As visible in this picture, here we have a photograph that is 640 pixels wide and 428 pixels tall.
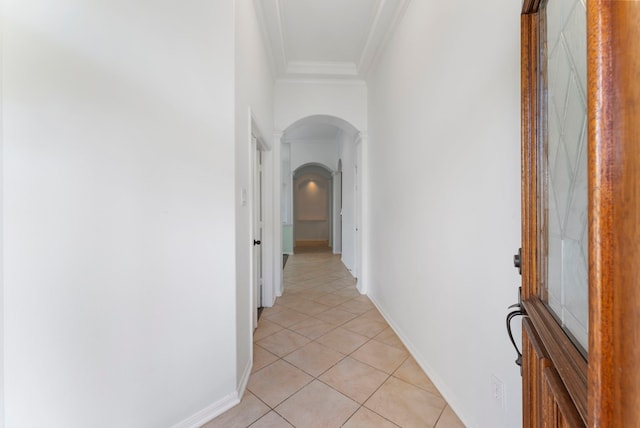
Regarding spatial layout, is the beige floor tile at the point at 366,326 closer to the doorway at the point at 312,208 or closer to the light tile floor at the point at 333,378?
the light tile floor at the point at 333,378

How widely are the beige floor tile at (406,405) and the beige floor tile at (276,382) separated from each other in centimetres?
51

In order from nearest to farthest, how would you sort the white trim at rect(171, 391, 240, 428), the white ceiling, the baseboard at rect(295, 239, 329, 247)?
the white trim at rect(171, 391, 240, 428) → the white ceiling → the baseboard at rect(295, 239, 329, 247)

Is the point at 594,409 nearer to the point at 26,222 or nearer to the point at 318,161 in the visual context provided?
the point at 26,222

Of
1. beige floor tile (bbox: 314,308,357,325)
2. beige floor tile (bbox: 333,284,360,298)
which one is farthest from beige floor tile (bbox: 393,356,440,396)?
beige floor tile (bbox: 333,284,360,298)

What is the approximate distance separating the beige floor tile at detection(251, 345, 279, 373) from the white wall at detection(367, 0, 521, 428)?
1.18 meters

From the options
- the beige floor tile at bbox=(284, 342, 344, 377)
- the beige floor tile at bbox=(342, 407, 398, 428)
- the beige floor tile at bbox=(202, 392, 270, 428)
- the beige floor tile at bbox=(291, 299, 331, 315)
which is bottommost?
the beige floor tile at bbox=(342, 407, 398, 428)

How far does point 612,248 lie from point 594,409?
8.5 inches

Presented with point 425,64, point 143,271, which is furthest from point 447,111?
point 143,271

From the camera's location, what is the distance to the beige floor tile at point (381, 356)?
2147 millimetres

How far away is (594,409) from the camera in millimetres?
361

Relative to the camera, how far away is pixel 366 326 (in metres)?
2.86

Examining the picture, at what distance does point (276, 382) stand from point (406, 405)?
2.91 ft

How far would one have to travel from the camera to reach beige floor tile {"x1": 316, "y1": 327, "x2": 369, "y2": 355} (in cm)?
242

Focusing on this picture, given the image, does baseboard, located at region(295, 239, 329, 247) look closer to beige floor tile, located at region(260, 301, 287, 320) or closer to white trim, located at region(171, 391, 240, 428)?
beige floor tile, located at region(260, 301, 287, 320)
